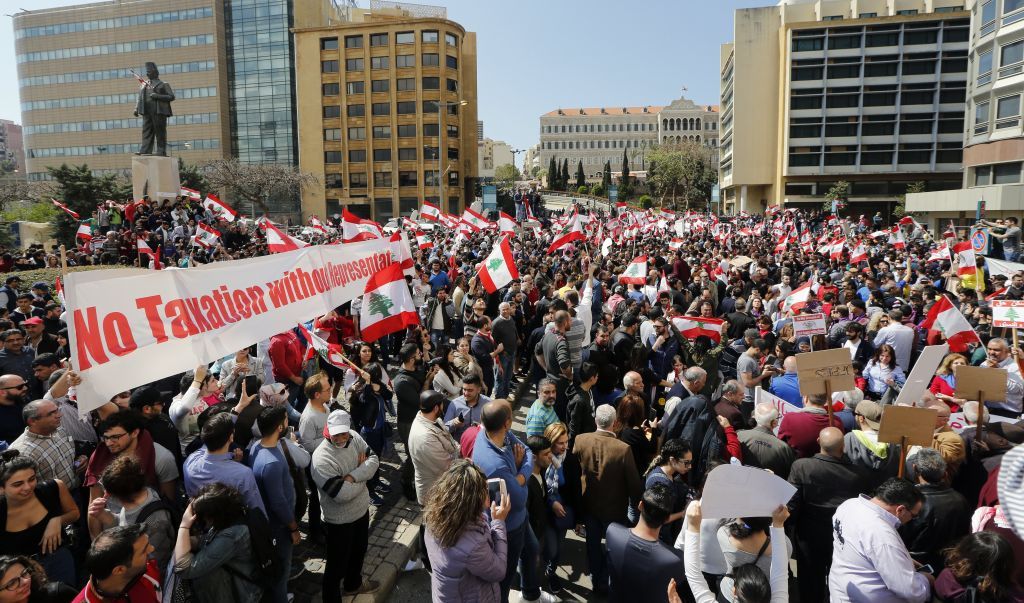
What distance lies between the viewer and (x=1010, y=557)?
3111mm

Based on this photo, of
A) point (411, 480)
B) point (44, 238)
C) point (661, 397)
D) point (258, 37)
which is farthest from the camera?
point (258, 37)

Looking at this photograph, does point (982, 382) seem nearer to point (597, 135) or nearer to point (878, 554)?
point (878, 554)

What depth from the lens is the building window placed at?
6725 centimetres

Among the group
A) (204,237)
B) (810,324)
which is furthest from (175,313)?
(204,237)

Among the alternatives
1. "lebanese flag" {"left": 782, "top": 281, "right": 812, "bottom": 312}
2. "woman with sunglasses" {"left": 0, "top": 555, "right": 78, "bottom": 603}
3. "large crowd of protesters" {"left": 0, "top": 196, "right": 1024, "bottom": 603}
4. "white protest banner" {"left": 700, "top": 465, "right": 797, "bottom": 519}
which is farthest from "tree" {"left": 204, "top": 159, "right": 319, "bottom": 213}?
"white protest banner" {"left": 700, "top": 465, "right": 797, "bottom": 519}

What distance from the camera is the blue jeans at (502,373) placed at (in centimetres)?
880

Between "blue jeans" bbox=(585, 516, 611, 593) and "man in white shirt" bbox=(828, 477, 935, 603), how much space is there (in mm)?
1725

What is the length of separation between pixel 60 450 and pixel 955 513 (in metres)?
6.21

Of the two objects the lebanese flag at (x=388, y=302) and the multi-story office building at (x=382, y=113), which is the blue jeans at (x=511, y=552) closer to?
the lebanese flag at (x=388, y=302)

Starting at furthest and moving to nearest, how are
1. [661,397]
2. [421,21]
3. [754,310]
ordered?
[421,21]
[754,310]
[661,397]

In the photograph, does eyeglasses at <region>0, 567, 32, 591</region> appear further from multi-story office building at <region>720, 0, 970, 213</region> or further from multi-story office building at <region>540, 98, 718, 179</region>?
multi-story office building at <region>540, 98, 718, 179</region>

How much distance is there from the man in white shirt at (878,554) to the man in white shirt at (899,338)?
498 cm

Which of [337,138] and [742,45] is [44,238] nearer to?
[337,138]

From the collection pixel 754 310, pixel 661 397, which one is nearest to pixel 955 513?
pixel 661 397
